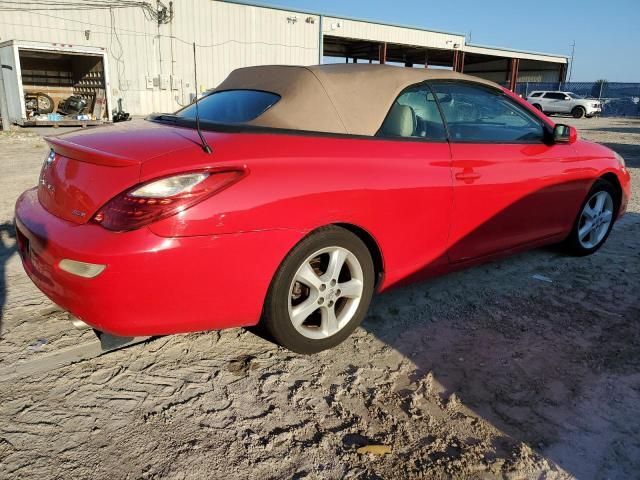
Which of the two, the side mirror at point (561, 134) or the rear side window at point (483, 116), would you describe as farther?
the side mirror at point (561, 134)

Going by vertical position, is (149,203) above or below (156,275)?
above

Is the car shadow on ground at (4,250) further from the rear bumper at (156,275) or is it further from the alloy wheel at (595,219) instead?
the alloy wheel at (595,219)

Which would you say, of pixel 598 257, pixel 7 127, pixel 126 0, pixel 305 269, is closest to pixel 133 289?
pixel 305 269

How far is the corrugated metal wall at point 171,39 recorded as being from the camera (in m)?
21.1

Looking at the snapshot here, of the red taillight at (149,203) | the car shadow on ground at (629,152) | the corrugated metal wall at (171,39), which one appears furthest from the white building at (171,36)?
the red taillight at (149,203)

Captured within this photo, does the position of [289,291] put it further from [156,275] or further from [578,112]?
[578,112]

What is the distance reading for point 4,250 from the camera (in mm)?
Answer: 4266

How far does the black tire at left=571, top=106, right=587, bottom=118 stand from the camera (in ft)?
99.5

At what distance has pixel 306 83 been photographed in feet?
9.36

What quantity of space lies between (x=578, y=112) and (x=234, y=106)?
32818 millimetres

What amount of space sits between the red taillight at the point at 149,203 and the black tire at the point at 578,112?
33.4 meters

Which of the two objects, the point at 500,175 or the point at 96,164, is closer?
the point at 96,164

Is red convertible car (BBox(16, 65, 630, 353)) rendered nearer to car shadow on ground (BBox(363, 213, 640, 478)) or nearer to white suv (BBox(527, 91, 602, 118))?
car shadow on ground (BBox(363, 213, 640, 478))

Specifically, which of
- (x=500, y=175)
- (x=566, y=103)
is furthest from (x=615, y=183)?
(x=566, y=103)
